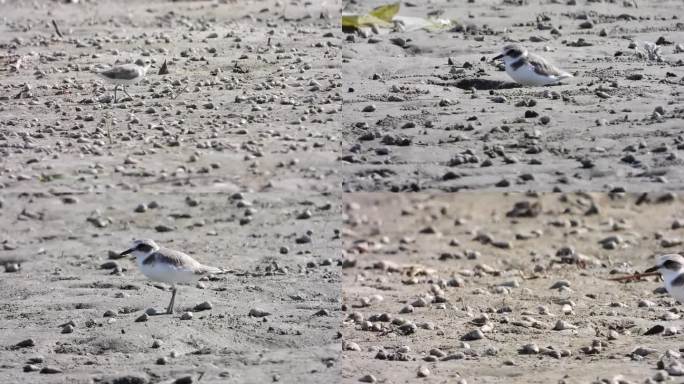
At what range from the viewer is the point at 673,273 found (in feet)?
23.9

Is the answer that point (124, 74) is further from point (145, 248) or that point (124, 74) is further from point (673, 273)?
point (673, 273)

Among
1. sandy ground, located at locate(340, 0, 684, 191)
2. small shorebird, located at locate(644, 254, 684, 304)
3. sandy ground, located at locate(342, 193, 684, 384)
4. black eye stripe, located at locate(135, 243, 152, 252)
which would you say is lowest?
sandy ground, located at locate(342, 193, 684, 384)

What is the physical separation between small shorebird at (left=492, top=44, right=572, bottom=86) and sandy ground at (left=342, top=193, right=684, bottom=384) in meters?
1.24

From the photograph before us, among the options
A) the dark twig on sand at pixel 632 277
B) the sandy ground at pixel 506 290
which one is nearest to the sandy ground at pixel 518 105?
the sandy ground at pixel 506 290

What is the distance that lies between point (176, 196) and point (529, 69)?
2.18m

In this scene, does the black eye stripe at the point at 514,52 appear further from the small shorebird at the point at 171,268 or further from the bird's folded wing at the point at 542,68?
the small shorebird at the point at 171,268

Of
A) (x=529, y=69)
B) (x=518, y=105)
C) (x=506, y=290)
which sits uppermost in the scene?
(x=529, y=69)

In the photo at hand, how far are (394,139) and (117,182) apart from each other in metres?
1.46

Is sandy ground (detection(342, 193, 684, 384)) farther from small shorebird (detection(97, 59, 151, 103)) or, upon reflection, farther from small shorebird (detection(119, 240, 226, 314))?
small shorebird (detection(97, 59, 151, 103))

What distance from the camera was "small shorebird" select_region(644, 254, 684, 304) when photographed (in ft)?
23.4

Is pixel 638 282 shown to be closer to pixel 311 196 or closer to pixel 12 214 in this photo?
pixel 311 196

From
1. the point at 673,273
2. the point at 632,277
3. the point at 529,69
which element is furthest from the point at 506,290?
the point at 529,69

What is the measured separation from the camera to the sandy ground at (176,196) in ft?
22.3

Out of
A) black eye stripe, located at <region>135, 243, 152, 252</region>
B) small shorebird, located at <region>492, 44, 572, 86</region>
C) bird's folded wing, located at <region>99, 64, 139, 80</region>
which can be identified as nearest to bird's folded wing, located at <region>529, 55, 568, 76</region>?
small shorebird, located at <region>492, 44, 572, 86</region>
